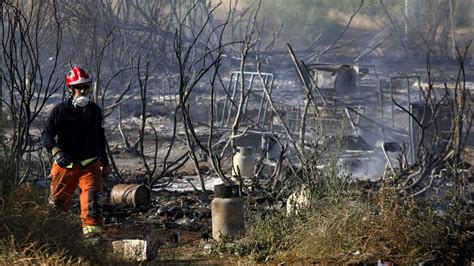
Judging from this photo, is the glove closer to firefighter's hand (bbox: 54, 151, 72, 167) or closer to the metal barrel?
firefighter's hand (bbox: 54, 151, 72, 167)

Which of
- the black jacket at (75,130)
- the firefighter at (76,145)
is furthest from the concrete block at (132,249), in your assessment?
the black jacket at (75,130)

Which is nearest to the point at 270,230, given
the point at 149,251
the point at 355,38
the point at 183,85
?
the point at 149,251

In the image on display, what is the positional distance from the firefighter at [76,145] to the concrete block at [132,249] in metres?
0.72

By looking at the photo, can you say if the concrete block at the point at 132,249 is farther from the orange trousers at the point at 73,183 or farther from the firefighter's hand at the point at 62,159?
the firefighter's hand at the point at 62,159

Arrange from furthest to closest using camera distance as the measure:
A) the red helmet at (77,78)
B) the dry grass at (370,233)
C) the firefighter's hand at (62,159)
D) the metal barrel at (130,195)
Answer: the metal barrel at (130,195) → the red helmet at (77,78) → the firefighter's hand at (62,159) → the dry grass at (370,233)

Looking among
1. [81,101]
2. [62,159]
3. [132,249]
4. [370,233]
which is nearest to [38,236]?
[132,249]

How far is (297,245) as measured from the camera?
722 centimetres

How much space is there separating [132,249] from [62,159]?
3.92 ft

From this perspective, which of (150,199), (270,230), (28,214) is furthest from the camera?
(150,199)

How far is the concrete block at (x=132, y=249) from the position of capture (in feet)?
23.4

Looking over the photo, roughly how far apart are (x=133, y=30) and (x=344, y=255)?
63.3 ft

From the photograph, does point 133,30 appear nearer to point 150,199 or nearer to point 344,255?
point 150,199

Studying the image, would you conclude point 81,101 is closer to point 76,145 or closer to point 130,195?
point 76,145

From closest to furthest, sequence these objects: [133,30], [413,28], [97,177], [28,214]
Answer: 1. [28,214]
2. [97,177]
3. [133,30]
4. [413,28]
